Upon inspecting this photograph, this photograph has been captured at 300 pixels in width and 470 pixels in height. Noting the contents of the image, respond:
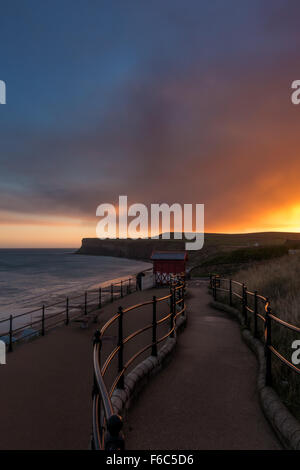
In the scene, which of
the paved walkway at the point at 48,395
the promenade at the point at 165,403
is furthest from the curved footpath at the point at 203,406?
the paved walkway at the point at 48,395

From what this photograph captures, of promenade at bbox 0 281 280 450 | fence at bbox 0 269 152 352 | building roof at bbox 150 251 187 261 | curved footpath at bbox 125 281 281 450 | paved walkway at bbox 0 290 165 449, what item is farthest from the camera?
building roof at bbox 150 251 187 261

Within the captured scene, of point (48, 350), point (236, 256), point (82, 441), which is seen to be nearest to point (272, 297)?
point (48, 350)

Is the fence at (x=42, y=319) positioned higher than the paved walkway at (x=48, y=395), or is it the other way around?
the paved walkway at (x=48, y=395)

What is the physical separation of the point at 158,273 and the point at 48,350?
18748mm

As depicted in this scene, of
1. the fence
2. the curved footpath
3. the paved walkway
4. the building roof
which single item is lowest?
the fence

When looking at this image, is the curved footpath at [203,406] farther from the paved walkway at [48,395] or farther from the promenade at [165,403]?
the paved walkway at [48,395]

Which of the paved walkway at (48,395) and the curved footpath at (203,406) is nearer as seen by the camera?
the curved footpath at (203,406)

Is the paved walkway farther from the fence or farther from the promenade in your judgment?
the fence

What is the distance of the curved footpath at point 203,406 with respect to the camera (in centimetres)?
348

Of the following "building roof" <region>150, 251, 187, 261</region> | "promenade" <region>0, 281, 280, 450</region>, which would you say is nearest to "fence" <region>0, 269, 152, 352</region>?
"promenade" <region>0, 281, 280, 450</region>

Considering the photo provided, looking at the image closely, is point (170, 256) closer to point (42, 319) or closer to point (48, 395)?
point (42, 319)

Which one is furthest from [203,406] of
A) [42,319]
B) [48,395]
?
[42,319]

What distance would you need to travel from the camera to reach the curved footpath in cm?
348

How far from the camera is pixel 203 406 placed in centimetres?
426
